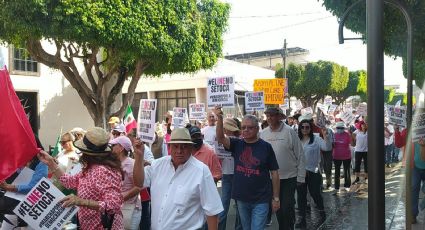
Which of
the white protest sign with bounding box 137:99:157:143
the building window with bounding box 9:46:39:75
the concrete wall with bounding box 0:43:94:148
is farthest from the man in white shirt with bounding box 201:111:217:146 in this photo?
the concrete wall with bounding box 0:43:94:148

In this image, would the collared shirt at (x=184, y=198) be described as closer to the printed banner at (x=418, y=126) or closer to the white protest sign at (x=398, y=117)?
the printed banner at (x=418, y=126)

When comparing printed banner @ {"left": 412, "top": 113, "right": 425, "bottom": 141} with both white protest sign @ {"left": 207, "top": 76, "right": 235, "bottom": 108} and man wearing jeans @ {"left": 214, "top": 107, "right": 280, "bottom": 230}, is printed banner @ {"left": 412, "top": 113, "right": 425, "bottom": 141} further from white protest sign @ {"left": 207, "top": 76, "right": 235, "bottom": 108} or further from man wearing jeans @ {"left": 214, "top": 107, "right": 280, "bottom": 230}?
white protest sign @ {"left": 207, "top": 76, "right": 235, "bottom": 108}

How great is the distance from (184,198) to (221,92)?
5.58 metres

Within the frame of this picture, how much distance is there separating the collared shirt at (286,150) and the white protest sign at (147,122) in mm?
1754

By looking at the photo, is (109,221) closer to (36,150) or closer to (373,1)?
(36,150)

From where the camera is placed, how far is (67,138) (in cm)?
720

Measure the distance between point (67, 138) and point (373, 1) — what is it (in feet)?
18.3

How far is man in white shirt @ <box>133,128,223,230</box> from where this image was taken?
11.0ft

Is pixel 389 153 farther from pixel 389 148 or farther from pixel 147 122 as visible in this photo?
pixel 147 122

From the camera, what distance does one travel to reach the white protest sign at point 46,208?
145 inches

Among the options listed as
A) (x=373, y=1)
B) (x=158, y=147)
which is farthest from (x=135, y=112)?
(x=373, y=1)

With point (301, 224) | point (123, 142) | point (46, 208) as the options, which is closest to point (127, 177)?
point (123, 142)

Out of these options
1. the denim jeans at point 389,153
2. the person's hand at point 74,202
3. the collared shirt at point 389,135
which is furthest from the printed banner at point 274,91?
the person's hand at point 74,202

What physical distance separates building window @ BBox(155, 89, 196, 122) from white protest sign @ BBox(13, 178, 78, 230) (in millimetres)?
25887
